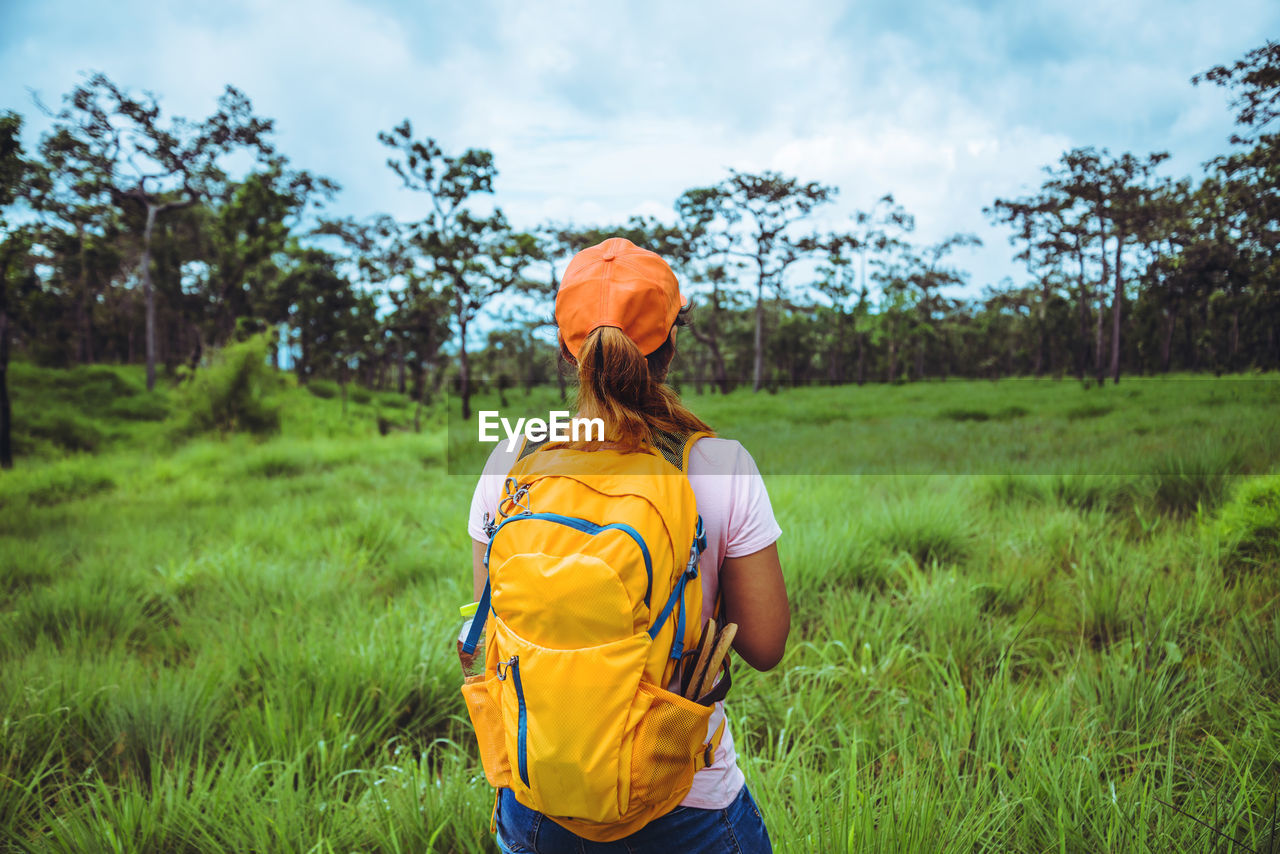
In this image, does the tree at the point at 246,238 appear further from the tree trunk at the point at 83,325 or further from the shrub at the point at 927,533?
the shrub at the point at 927,533

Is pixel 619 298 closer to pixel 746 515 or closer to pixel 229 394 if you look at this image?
pixel 746 515

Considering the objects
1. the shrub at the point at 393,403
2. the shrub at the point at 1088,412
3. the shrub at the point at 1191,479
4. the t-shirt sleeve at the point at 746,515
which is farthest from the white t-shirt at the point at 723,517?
the shrub at the point at 393,403

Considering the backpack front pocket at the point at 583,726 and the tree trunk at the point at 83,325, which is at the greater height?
the tree trunk at the point at 83,325

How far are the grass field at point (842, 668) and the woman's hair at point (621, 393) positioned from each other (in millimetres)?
1199

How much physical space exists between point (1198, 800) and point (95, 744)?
369 cm

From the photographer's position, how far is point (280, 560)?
407 cm

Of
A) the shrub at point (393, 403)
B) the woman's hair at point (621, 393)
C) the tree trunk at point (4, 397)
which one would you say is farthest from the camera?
the shrub at point (393, 403)

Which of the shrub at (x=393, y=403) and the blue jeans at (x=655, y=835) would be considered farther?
the shrub at (x=393, y=403)

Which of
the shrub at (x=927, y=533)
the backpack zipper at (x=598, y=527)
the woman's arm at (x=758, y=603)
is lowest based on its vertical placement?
the shrub at (x=927, y=533)

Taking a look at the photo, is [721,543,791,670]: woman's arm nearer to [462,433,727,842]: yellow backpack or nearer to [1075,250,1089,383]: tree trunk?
[462,433,727,842]: yellow backpack

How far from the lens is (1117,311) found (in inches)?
226

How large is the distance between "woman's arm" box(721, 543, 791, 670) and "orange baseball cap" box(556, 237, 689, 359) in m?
0.42

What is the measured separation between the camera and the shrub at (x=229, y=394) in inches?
474

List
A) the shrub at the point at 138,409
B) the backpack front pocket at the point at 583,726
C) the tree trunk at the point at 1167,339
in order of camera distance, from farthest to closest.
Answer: the shrub at the point at 138,409 < the tree trunk at the point at 1167,339 < the backpack front pocket at the point at 583,726
